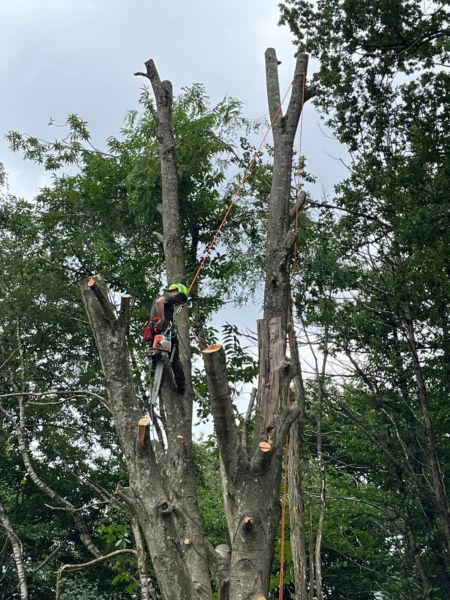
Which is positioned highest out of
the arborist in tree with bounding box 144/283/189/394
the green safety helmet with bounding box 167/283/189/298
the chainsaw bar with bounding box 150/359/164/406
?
the green safety helmet with bounding box 167/283/189/298

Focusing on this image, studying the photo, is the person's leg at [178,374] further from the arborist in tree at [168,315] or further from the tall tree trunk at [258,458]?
the tall tree trunk at [258,458]

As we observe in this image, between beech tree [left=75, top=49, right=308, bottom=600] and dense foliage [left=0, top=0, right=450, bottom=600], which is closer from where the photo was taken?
beech tree [left=75, top=49, right=308, bottom=600]

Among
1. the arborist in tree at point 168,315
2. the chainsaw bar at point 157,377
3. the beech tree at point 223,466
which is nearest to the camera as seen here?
the beech tree at point 223,466

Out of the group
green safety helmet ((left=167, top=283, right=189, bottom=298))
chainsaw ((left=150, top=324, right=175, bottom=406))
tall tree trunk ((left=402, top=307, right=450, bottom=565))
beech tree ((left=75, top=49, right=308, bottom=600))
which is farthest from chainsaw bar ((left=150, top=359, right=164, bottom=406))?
tall tree trunk ((left=402, top=307, right=450, bottom=565))

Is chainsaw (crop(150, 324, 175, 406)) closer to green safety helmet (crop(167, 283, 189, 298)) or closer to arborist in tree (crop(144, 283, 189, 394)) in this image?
arborist in tree (crop(144, 283, 189, 394))

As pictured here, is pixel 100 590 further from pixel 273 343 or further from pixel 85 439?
pixel 273 343

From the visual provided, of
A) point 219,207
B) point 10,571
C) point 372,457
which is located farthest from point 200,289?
point 10,571

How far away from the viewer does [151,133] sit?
452 inches

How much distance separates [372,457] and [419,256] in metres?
5.78

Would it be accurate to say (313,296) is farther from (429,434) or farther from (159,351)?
(159,351)

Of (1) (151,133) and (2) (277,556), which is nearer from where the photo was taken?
(1) (151,133)

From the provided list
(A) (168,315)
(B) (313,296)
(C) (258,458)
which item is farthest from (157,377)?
(B) (313,296)

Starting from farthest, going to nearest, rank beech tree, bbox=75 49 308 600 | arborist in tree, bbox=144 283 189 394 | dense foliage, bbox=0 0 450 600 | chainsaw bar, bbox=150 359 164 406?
dense foliage, bbox=0 0 450 600 → arborist in tree, bbox=144 283 189 394 → chainsaw bar, bbox=150 359 164 406 → beech tree, bbox=75 49 308 600

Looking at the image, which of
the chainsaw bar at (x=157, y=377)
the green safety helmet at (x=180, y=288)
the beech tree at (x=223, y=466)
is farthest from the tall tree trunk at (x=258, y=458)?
the green safety helmet at (x=180, y=288)
